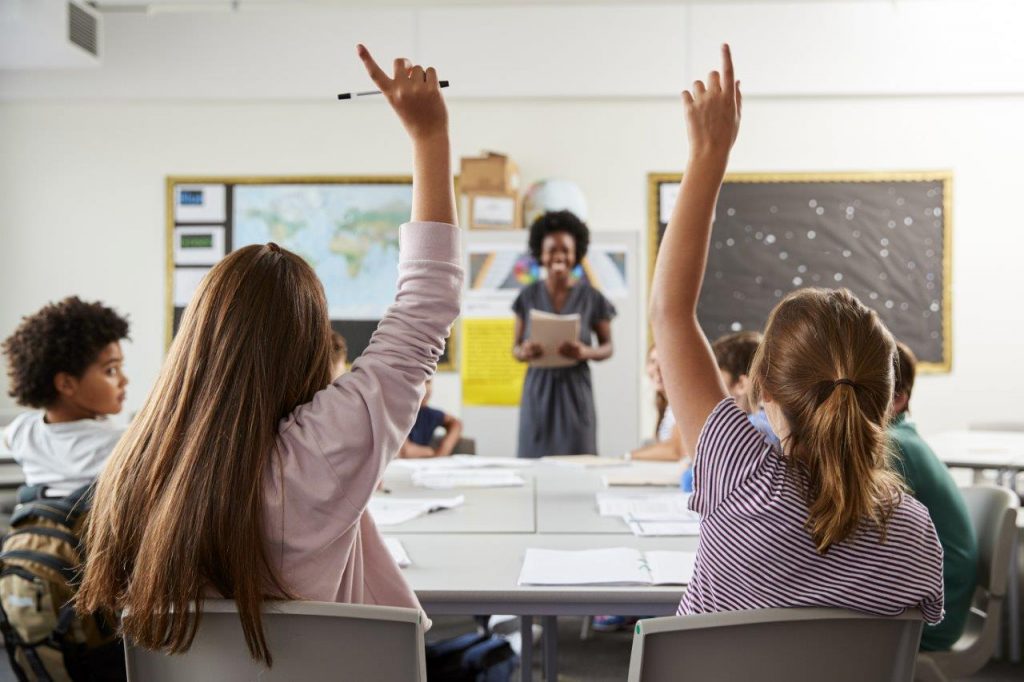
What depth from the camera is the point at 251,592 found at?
1027mm

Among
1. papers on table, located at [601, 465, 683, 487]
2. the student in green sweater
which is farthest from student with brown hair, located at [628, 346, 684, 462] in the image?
the student in green sweater

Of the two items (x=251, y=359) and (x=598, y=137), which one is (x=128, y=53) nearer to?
(x=598, y=137)

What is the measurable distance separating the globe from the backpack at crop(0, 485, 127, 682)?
3.96 metres

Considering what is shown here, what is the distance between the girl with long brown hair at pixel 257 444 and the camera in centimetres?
105

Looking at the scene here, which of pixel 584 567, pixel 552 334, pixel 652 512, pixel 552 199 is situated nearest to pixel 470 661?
pixel 584 567

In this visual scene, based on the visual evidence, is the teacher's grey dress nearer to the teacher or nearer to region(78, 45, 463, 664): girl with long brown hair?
the teacher

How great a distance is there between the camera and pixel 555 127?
18.7 feet

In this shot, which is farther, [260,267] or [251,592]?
[260,267]

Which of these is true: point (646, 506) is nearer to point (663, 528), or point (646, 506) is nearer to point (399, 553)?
point (663, 528)

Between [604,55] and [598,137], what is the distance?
19.0 inches

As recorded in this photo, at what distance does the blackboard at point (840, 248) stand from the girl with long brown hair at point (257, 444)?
4563 millimetres

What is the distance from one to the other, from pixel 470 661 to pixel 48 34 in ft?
15.9

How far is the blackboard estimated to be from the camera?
5477mm

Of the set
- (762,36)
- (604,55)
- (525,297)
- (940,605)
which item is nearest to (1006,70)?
(762,36)
